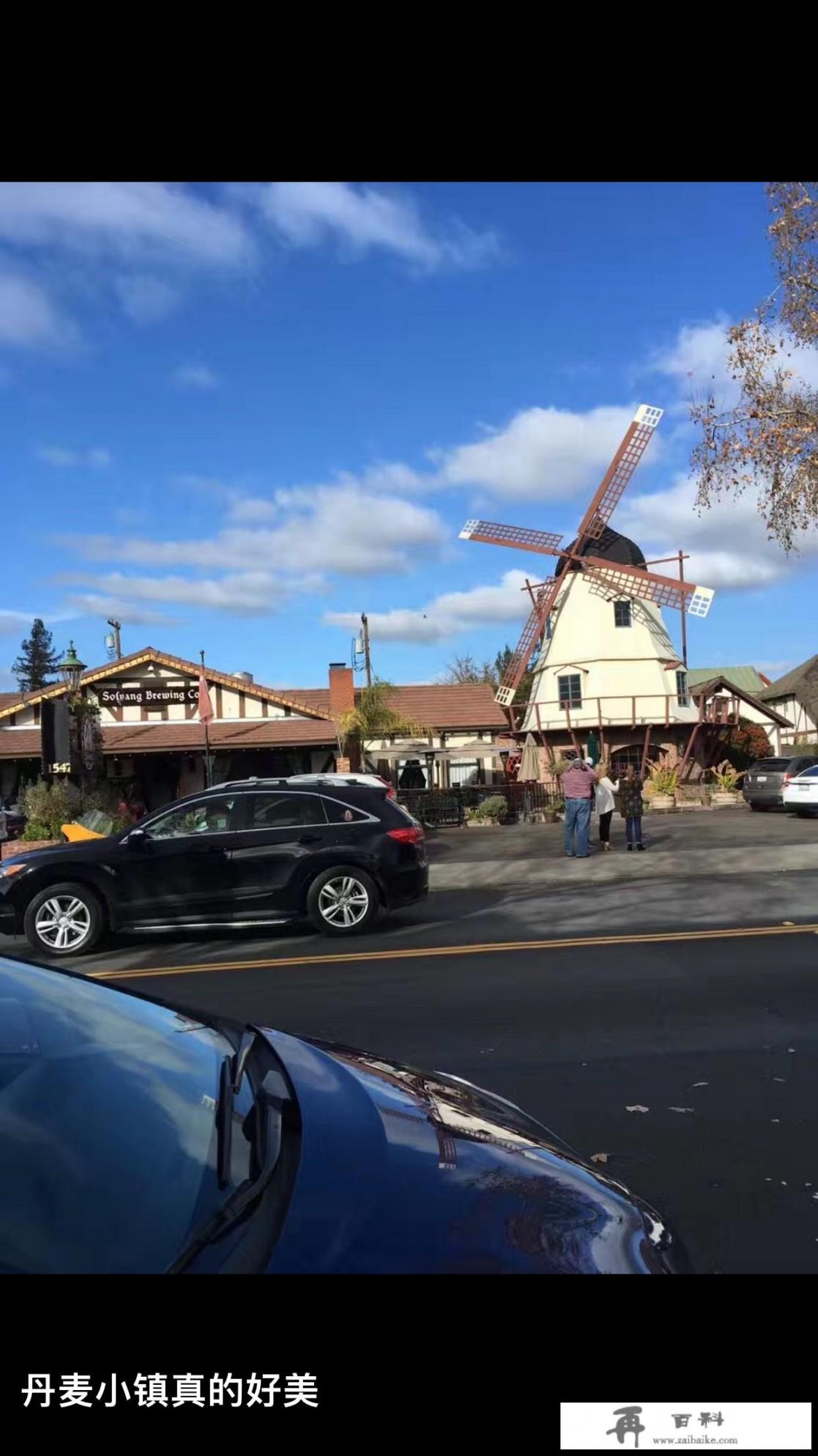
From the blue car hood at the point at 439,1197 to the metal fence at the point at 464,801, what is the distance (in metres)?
25.5

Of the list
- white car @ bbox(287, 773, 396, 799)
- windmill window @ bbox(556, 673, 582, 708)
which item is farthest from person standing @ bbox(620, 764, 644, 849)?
windmill window @ bbox(556, 673, 582, 708)

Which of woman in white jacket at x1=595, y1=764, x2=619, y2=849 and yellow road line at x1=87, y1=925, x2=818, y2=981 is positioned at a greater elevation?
woman in white jacket at x1=595, y1=764, x2=619, y2=849

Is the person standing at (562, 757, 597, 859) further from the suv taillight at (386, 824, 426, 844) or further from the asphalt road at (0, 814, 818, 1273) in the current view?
the suv taillight at (386, 824, 426, 844)

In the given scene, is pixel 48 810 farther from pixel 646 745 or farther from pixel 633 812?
pixel 646 745

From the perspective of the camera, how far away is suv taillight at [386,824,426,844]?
33.0ft

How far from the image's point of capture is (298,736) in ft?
101

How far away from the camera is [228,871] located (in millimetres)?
9797

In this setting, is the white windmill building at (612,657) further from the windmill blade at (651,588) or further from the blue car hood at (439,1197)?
the blue car hood at (439,1197)

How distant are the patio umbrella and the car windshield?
36153 mm

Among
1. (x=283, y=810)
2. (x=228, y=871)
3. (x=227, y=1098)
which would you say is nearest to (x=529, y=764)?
(x=283, y=810)

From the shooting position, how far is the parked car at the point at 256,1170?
1841 mm

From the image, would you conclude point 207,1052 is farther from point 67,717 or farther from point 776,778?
point 776,778

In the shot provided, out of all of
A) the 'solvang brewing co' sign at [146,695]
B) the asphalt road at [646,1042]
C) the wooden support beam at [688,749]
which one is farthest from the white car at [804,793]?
the asphalt road at [646,1042]

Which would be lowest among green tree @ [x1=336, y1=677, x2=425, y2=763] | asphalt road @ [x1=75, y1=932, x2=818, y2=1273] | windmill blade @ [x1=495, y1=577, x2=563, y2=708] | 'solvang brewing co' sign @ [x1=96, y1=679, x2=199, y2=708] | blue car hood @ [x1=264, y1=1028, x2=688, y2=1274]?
asphalt road @ [x1=75, y1=932, x2=818, y2=1273]
